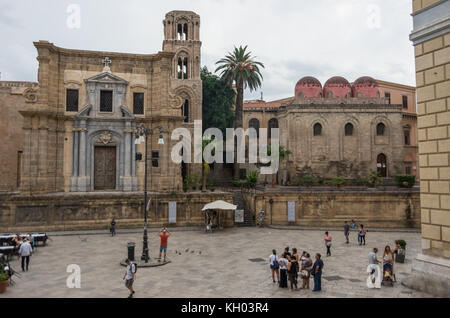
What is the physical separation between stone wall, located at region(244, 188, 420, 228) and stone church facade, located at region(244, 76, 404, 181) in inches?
502

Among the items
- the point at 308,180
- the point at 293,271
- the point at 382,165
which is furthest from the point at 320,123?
the point at 293,271

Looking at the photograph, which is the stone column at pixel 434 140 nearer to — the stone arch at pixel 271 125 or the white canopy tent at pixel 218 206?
the white canopy tent at pixel 218 206

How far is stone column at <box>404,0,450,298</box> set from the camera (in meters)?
10.4

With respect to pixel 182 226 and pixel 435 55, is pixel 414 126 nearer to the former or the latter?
pixel 182 226

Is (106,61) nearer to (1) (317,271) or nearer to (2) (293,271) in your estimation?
(2) (293,271)

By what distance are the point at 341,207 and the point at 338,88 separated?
20867 mm

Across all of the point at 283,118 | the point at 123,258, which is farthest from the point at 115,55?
the point at 283,118

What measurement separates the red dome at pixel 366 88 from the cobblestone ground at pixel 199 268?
82.4 ft

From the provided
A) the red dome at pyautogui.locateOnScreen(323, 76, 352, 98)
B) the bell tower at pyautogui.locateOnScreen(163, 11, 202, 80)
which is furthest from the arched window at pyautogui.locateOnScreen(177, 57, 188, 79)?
the red dome at pyautogui.locateOnScreen(323, 76, 352, 98)

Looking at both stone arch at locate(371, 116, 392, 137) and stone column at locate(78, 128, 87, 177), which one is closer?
stone column at locate(78, 128, 87, 177)

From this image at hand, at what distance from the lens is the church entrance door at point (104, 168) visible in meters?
29.2

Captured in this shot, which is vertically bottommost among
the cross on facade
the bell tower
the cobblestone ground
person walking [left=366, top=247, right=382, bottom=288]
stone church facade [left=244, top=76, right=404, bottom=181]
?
the cobblestone ground

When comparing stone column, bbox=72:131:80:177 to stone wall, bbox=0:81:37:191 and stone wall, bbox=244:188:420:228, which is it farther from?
stone wall, bbox=244:188:420:228

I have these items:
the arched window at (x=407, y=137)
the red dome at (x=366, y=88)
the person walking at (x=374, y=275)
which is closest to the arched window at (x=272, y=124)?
the red dome at (x=366, y=88)
